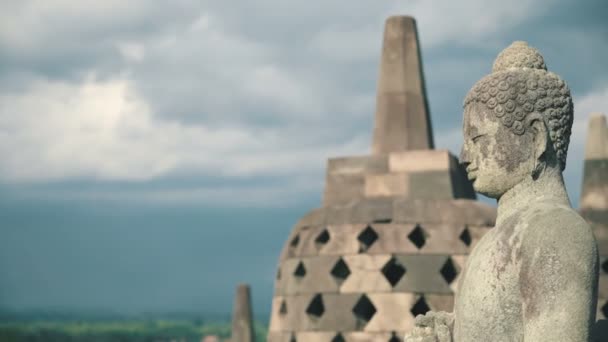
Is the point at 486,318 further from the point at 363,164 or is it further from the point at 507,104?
the point at 363,164

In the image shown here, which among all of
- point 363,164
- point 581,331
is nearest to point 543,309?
point 581,331

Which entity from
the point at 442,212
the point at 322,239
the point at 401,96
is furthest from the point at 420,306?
the point at 401,96

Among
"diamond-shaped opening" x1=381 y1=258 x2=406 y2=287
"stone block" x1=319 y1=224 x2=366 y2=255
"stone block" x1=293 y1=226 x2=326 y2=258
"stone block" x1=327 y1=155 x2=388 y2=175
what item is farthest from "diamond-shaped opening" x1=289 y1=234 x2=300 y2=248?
"diamond-shaped opening" x1=381 y1=258 x2=406 y2=287

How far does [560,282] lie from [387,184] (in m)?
9.79

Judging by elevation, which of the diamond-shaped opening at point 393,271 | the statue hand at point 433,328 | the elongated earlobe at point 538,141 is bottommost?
the statue hand at point 433,328

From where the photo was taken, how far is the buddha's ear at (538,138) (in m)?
Answer: 5.46

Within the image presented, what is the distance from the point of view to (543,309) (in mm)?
4938

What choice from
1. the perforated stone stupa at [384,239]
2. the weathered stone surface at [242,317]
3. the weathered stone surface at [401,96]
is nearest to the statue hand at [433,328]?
the perforated stone stupa at [384,239]

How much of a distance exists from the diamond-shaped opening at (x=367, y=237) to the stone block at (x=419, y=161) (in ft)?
3.89

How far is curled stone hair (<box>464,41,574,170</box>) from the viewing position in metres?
5.48

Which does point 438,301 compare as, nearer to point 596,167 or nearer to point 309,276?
point 309,276

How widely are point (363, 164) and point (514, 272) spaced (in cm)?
984

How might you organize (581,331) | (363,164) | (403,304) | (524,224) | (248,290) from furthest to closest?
(248,290) → (363,164) → (403,304) → (524,224) → (581,331)

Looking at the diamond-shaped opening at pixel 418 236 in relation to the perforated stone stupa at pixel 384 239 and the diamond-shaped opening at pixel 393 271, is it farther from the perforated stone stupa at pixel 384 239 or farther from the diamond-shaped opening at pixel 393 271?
the diamond-shaped opening at pixel 393 271
